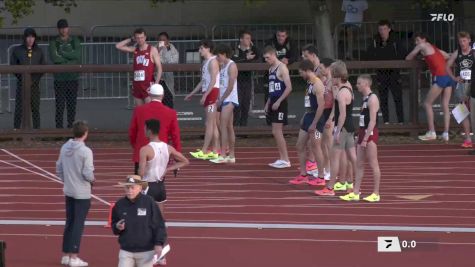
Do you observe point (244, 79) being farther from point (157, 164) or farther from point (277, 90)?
point (157, 164)

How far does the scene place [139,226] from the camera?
398 inches

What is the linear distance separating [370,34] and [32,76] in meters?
8.48

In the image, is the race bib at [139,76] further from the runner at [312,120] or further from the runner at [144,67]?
the runner at [312,120]

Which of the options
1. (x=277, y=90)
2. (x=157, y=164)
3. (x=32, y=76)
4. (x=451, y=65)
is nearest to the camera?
(x=157, y=164)

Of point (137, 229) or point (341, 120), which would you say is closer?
point (137, 229)

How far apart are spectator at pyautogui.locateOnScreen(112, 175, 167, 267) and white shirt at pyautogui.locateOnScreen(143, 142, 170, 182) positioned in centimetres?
147

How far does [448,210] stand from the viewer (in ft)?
48.9

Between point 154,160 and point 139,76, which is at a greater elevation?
point 139,76

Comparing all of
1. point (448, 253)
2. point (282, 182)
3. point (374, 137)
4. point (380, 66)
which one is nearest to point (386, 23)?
point (380, 66)

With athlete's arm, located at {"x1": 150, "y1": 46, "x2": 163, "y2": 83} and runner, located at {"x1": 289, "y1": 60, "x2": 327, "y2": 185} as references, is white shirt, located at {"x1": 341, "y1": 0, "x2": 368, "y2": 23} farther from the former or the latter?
runner, located at {"x1": 289, "y1": 60, "x2": 327, "y2": 185}

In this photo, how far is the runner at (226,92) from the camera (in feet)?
57.7

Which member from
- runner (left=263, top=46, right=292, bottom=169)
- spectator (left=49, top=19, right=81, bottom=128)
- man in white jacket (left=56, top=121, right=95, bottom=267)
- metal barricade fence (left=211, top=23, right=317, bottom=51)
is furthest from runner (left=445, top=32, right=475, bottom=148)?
man in white jacket (left=56, top=121, right=95, bottom=267)

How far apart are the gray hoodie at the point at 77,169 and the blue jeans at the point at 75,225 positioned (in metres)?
0.09

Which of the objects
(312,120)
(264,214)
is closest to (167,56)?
(312,120)
